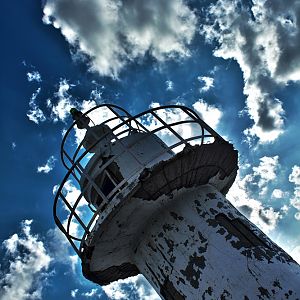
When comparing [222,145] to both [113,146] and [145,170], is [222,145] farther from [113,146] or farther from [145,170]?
[113,146]

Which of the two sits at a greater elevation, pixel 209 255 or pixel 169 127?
pixel 169 127

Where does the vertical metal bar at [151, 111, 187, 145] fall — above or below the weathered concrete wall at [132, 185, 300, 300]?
above

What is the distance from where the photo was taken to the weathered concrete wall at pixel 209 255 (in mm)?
4980

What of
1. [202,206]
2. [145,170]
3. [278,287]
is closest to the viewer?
[278,287]

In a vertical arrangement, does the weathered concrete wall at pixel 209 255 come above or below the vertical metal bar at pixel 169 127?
below

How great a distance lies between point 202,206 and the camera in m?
6.34

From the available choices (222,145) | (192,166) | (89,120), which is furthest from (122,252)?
(89,120)

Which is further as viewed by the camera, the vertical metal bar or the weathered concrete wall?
the vertical metal bar

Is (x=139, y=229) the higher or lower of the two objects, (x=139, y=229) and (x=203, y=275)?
the higher

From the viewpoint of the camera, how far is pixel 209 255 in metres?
5.48

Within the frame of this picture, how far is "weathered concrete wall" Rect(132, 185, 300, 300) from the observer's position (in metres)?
4.98

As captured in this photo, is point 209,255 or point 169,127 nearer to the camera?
point 209,255

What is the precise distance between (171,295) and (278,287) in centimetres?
183

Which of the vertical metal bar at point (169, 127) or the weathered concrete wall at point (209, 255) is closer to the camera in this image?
the weathered concrete wall at point (209, 255)
